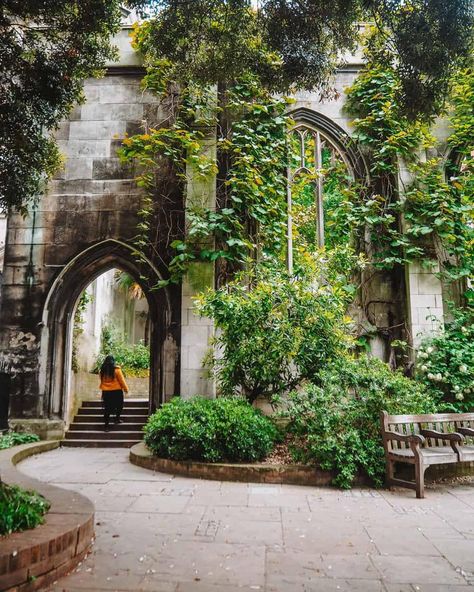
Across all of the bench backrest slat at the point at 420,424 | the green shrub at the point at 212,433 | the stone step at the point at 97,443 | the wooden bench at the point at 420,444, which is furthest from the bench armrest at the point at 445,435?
the stone step at the point at 97,443

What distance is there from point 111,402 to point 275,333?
4.47 metres

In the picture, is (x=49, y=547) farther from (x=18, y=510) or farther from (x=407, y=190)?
(x=407, y=190)

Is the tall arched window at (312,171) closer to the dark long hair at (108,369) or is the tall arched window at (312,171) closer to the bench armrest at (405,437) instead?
the dark long hair at (108,369)

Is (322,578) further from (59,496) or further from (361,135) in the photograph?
(361,135)

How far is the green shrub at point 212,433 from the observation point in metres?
6.29

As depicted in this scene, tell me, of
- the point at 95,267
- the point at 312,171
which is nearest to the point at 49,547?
the point at 95,267

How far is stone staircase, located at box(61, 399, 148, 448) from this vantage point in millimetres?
9273

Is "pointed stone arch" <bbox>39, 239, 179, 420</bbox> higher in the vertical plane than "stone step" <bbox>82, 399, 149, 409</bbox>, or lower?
higher

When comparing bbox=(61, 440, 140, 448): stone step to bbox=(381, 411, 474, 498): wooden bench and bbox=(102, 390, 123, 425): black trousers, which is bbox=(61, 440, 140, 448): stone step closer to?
bbox=(102, 390, 123, 425): black trousers

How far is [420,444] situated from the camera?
6.16 meters

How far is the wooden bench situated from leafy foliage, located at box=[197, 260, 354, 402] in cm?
142

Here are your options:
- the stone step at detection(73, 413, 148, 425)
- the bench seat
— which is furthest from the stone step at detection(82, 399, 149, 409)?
the bench seat

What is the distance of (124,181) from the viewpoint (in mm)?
9938

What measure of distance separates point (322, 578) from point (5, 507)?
216 cm
